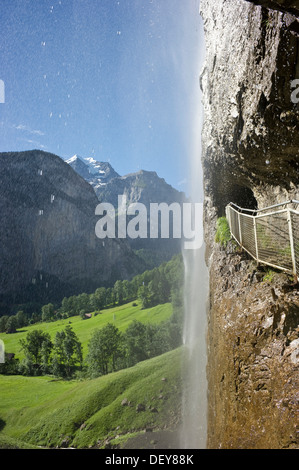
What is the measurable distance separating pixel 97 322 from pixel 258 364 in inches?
3446

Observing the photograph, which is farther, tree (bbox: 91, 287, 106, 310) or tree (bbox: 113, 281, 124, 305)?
tree (bbox: 113, 281, 124, 305)

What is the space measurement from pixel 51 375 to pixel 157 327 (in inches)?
1119

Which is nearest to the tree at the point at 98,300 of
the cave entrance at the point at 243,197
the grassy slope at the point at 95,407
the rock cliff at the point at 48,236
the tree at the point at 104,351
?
the rock cliff at the point at 48,236

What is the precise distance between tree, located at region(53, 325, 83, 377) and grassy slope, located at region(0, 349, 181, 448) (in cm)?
705

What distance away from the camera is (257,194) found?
29.8ft

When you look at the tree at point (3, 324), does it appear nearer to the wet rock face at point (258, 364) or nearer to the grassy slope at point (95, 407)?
the grassy slope at point (95, 407)

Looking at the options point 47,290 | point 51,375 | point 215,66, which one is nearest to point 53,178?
point 47,290

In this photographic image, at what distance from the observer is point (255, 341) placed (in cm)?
514

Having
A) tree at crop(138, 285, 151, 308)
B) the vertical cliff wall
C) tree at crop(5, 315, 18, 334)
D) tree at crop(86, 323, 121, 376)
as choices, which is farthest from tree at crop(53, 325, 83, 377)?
the vertical cliff wall

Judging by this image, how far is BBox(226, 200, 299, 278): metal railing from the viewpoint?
459cm

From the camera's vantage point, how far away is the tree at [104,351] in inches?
2267

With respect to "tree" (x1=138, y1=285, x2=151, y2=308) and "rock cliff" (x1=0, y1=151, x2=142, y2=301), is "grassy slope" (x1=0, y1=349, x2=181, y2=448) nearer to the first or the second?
"tree" (x1=138, y1=285, x2=151, y2=308)

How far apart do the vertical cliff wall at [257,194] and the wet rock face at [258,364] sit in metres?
0.02

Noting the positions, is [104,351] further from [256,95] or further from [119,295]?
[256,95]
